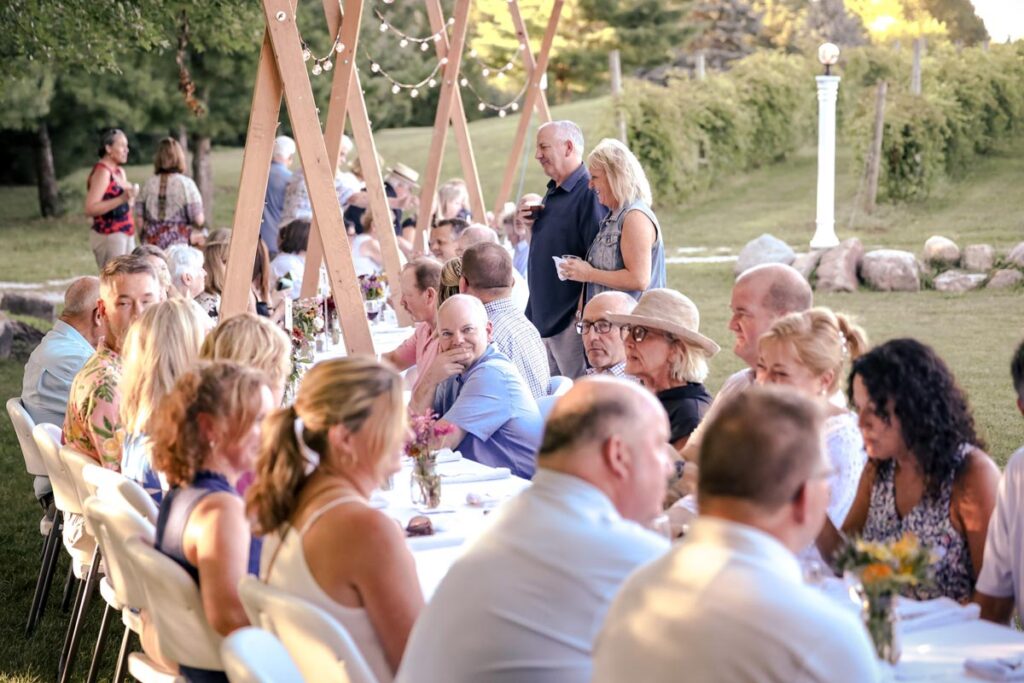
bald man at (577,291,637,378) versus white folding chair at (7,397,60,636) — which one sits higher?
bald man at (577,291,637,378)

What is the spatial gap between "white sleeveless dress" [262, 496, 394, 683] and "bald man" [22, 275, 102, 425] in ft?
9.98

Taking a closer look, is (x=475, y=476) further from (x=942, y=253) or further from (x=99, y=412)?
(x=942, y=253)

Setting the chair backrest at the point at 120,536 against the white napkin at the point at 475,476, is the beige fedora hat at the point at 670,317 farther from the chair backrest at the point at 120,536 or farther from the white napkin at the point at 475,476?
the chair backrest at the point at 120,536

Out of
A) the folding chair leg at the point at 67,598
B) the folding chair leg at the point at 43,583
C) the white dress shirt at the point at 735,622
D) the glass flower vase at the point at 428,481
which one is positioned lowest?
the folding chair leg at the point at 67,598

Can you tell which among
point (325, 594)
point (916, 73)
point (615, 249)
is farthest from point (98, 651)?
point (916, 73)

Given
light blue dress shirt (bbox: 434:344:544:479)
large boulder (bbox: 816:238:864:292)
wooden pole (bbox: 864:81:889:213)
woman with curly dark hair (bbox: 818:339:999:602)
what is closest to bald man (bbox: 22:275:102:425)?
light blue dress shirt (bbox: 434:344:544:479)

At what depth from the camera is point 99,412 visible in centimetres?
452

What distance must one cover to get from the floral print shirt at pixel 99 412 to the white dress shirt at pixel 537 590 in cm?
238

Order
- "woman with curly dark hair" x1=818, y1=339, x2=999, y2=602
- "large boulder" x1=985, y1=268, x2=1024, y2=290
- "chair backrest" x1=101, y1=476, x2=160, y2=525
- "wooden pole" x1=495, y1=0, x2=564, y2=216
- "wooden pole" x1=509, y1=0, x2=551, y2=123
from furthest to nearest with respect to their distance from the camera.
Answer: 1. "large boulder" x1=985, y1=268, x2=1024, y2=290
2. "wooden pole" x1=509, y1=0, x2=551, y2=123
3. "wooden pole" x1=495, y1=0, x2=564, y2=216
4. "chair backrest" x1=101, y1=476, x2=160, y2=525
5. "woman with curly dark hair" x1=818, y1=339, x2=999, y2=602

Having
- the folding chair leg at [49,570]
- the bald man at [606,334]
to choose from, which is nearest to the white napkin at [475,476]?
the bald man at [606,334]

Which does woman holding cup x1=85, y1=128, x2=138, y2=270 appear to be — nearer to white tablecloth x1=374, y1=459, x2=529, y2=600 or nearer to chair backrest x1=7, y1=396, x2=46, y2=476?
chair backrest x1=7, y1=396, x2=46, y2=476

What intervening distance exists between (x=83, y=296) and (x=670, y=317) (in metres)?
2.56

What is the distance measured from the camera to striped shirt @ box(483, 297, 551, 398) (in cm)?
555

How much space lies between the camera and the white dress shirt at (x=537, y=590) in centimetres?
235
